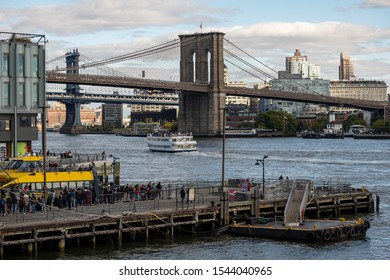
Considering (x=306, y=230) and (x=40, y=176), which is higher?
(x=40, y=176)

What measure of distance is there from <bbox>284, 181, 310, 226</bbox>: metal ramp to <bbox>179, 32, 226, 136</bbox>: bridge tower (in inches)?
3844

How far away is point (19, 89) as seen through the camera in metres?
40.2

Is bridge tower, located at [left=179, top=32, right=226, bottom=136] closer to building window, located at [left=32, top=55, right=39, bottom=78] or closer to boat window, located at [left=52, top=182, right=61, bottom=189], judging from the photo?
building window, located at [left=32, top=55, right=39, bottom=78]

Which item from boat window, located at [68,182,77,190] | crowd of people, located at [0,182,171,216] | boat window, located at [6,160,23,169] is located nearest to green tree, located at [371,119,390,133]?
crowd of people, located at [0,182,171,216]

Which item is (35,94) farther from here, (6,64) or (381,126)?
(381,126)

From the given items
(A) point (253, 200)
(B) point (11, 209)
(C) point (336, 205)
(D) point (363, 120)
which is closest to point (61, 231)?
(B) point (11, 209)

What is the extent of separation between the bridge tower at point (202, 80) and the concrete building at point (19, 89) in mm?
91692

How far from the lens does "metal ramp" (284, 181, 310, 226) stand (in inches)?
1222

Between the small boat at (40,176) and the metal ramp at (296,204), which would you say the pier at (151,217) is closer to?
the metal ramp at (296,204)

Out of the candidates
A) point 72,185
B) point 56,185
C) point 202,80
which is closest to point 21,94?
point 72,185

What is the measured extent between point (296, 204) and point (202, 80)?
359 feet

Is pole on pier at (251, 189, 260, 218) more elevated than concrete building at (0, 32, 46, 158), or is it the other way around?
concrete building at (0, 32, 46, 158)

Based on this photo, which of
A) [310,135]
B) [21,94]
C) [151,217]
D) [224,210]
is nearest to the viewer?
[151,217]

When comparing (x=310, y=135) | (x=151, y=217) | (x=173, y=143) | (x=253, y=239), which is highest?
(x=310, y=135)
